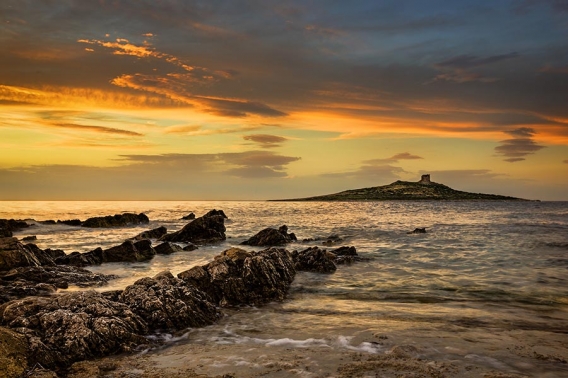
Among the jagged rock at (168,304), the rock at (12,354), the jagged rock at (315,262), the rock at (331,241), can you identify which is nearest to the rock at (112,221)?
the rock at (331,241)

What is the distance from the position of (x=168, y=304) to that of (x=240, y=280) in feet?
14.3

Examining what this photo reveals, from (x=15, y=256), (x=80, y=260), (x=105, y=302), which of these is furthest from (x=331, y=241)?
(x=105, y=302)

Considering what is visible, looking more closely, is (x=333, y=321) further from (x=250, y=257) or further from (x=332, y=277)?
(x=332, y=277)

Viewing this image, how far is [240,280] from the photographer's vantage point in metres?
17.0

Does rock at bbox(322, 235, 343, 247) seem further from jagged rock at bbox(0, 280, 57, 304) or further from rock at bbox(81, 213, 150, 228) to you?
rock at bbox(81, 213, 150, 228)

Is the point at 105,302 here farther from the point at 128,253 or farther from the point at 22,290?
the point at 128,253

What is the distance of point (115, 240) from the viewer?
42.0m

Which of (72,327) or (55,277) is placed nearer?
(72,327)

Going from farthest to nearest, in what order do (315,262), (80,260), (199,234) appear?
(199,234) → (80,260) → (315,262)

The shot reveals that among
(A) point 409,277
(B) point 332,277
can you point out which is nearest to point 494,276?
(A) point 409,277

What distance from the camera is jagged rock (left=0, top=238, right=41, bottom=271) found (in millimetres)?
21062

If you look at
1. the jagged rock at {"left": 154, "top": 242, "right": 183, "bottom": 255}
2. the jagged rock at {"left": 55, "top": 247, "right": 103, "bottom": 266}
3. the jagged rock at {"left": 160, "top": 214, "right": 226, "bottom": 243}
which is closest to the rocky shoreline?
the jagged rock at {"left": 55, "top": 247, "right": 103, "bottom": 266}

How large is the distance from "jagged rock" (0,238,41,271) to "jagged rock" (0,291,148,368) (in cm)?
1129

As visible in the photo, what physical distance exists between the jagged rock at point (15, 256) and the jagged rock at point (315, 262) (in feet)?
47.3
